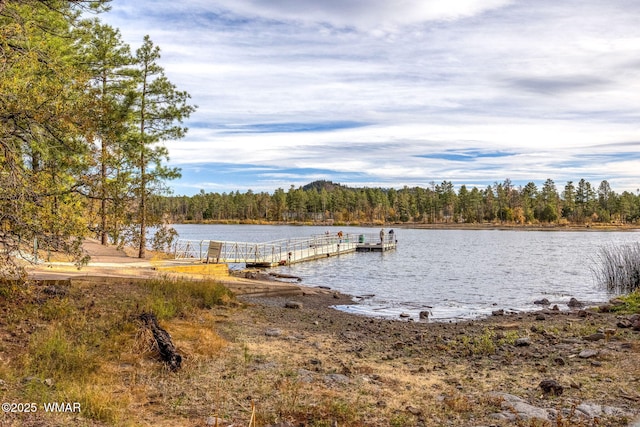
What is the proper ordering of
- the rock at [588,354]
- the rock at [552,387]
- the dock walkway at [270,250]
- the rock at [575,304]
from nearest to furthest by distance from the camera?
the rock at [552,387] → the rock at [588,354] → the rock at [575,304] → the dock walkway at [270,250]

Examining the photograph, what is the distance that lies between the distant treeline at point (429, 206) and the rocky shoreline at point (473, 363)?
418 ft

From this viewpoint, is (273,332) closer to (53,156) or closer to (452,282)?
(53,156)

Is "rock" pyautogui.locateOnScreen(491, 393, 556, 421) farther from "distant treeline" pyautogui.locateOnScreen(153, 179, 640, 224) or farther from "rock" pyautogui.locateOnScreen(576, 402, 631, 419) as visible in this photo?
"distant treeline" pyautogui.locateOnScreen(153, 179, 640, 224)

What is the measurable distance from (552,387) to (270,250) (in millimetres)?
40532

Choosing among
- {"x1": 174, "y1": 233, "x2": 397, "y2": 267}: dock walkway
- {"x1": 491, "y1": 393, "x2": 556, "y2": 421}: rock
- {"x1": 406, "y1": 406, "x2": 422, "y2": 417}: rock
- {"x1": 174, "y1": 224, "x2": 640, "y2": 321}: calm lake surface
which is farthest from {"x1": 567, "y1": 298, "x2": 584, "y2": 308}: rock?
{"x1": 174, "y1": 233, "x2": 397, "y2": 267}: dock walkway

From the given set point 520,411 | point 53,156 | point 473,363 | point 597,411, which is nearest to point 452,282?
point 473,363

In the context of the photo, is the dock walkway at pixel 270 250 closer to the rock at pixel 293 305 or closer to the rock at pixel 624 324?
the rock at pixel 293 305

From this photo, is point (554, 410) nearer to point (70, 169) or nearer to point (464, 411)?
point (464, 411)

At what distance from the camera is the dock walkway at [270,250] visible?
30344mm

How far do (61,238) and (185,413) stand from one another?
13.8ft

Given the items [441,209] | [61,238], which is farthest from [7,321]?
[441,209]

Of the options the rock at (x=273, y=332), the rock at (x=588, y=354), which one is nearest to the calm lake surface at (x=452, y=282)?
the rock at (x=273, y=332)

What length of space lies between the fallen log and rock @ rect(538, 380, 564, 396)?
6428mm

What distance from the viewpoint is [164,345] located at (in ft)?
29.9
